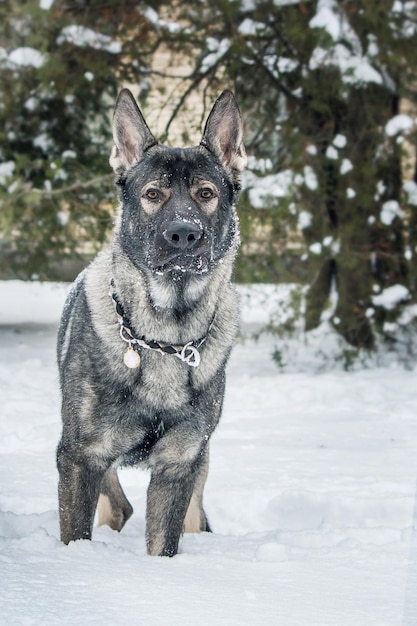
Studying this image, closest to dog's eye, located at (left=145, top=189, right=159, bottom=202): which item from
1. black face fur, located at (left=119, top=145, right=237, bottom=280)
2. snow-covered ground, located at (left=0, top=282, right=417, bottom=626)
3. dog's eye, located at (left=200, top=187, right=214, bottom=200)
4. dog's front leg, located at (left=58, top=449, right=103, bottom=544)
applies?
black face fur, located at (left=119, top=145, right=237, bottom=280)

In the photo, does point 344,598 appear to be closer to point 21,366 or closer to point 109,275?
point 109,275

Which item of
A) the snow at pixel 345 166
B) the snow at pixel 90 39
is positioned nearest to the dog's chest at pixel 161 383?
the snow at pixel 345 166

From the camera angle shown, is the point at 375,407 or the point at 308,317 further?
the point at 308,317

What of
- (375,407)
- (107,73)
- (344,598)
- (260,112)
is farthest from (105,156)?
(344,598)

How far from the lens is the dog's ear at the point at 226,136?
3.92m

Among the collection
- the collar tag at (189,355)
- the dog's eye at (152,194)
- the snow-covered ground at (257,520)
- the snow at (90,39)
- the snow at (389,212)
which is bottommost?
the snow-covered ground at (257,520)

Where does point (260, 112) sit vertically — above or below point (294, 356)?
above

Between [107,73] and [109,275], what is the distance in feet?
15.9

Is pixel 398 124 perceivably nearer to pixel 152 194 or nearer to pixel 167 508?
pixel 152 194

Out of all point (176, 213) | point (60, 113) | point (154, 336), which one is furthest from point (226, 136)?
point (60, 113)

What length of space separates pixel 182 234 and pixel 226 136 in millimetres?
797

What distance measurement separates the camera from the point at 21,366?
8281mm

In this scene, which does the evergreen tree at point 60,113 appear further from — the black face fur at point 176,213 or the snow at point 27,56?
the black face fur at point 176,213

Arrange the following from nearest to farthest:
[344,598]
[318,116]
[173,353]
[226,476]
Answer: [344,598] → [173,353] → [226,476] → [318,116]
